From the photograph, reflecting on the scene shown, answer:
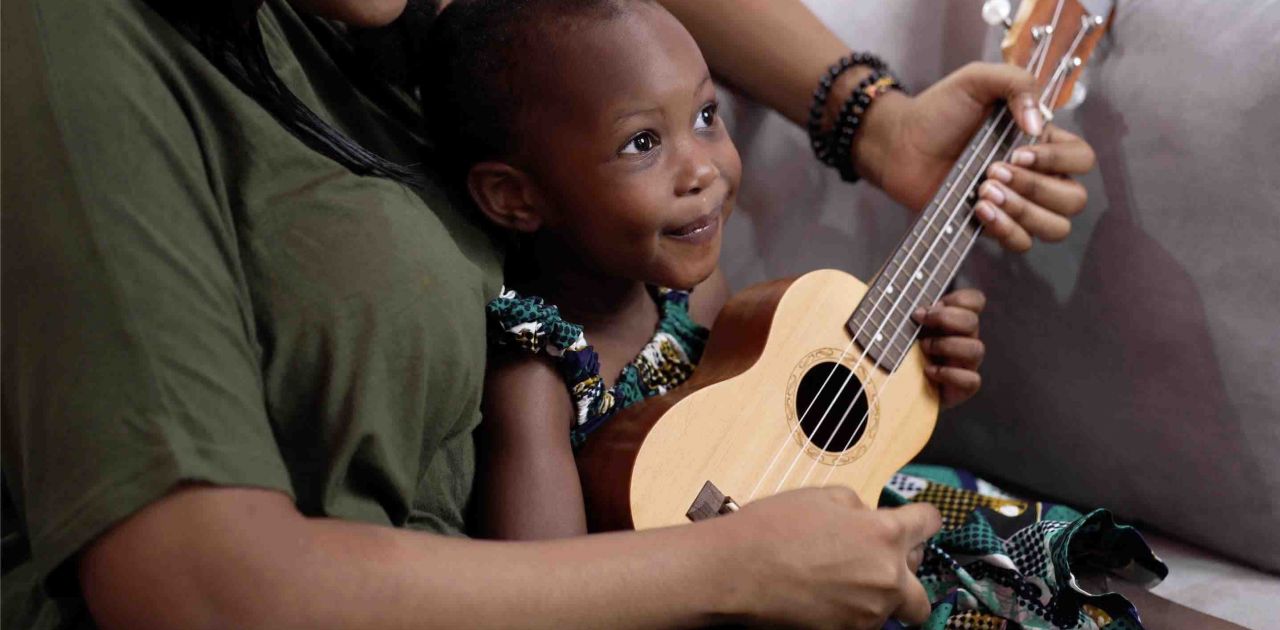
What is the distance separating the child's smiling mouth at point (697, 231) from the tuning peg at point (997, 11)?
433 mm

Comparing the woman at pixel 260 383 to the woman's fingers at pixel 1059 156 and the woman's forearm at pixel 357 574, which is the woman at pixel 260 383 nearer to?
the woman's forearm at pixel 357 574

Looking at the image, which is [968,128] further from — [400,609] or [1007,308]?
[400,609]

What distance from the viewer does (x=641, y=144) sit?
0.92 metres

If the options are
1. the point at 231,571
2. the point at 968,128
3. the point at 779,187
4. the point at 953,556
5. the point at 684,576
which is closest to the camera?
the point at 231,571

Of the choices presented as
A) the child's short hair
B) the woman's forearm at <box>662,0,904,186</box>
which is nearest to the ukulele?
the woman's forearm at <box>662,0,904,186</box>

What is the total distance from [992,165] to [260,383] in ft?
2.54

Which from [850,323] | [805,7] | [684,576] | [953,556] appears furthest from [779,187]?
[684,576]

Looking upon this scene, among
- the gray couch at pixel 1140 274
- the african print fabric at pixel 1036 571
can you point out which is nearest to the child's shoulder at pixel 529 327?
the african print fabric at pixel 1036 571

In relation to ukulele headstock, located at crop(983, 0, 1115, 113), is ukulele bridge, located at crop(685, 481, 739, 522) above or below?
below

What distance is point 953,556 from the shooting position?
1.01 meters

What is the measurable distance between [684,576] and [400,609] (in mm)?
169

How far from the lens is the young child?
88 cm

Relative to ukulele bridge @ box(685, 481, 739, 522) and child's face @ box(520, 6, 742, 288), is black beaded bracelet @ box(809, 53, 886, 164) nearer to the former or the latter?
child's face @ box(520, 6, 742, 288)

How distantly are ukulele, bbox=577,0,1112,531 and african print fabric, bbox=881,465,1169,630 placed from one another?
0.28 feet
